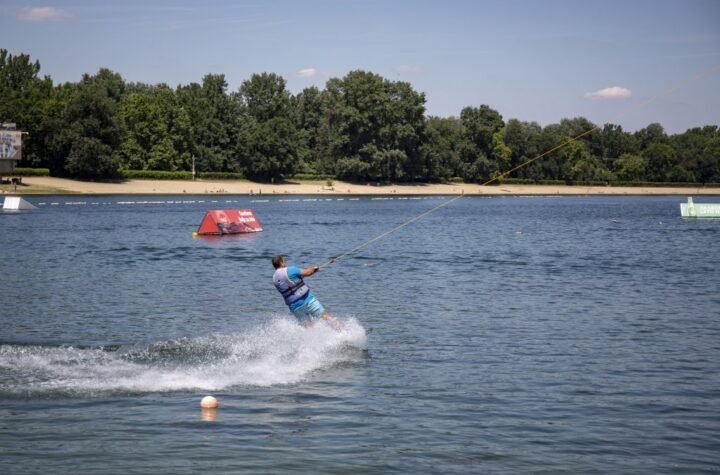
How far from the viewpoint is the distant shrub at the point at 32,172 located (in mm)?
126850

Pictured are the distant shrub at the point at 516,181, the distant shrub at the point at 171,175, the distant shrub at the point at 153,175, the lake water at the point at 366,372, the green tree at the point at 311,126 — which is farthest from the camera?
the distant shrub at the point at 516,181

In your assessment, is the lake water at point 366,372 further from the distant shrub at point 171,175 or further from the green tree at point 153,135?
the green tree at point 153,135

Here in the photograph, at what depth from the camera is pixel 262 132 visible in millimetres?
153250

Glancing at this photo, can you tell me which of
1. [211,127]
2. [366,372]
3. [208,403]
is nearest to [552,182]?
[211,127]

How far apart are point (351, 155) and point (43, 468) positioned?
158 m

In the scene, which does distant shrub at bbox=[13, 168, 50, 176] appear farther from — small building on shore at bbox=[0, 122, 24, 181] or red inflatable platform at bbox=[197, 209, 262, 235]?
red inflatable platform at bbox=[197, 209, 262, 235]

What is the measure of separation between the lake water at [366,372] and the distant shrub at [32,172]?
91.9 meters

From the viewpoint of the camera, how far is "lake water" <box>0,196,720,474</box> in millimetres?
14000

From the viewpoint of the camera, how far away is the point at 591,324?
2548 centimetres

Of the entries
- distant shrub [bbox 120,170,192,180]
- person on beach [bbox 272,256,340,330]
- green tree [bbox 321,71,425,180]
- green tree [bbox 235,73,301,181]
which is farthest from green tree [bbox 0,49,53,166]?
person on beach [bbox 272,256,340,330]

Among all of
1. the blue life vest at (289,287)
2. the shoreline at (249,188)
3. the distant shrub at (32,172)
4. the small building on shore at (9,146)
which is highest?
the small building on shore at (9,146)

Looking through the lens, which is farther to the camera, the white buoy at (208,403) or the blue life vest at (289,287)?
the blue life vest at (289,287)

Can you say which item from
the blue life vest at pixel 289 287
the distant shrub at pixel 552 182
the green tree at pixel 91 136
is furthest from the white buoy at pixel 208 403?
the distant shrub at pixel 552 182

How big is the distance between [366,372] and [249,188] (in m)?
135
